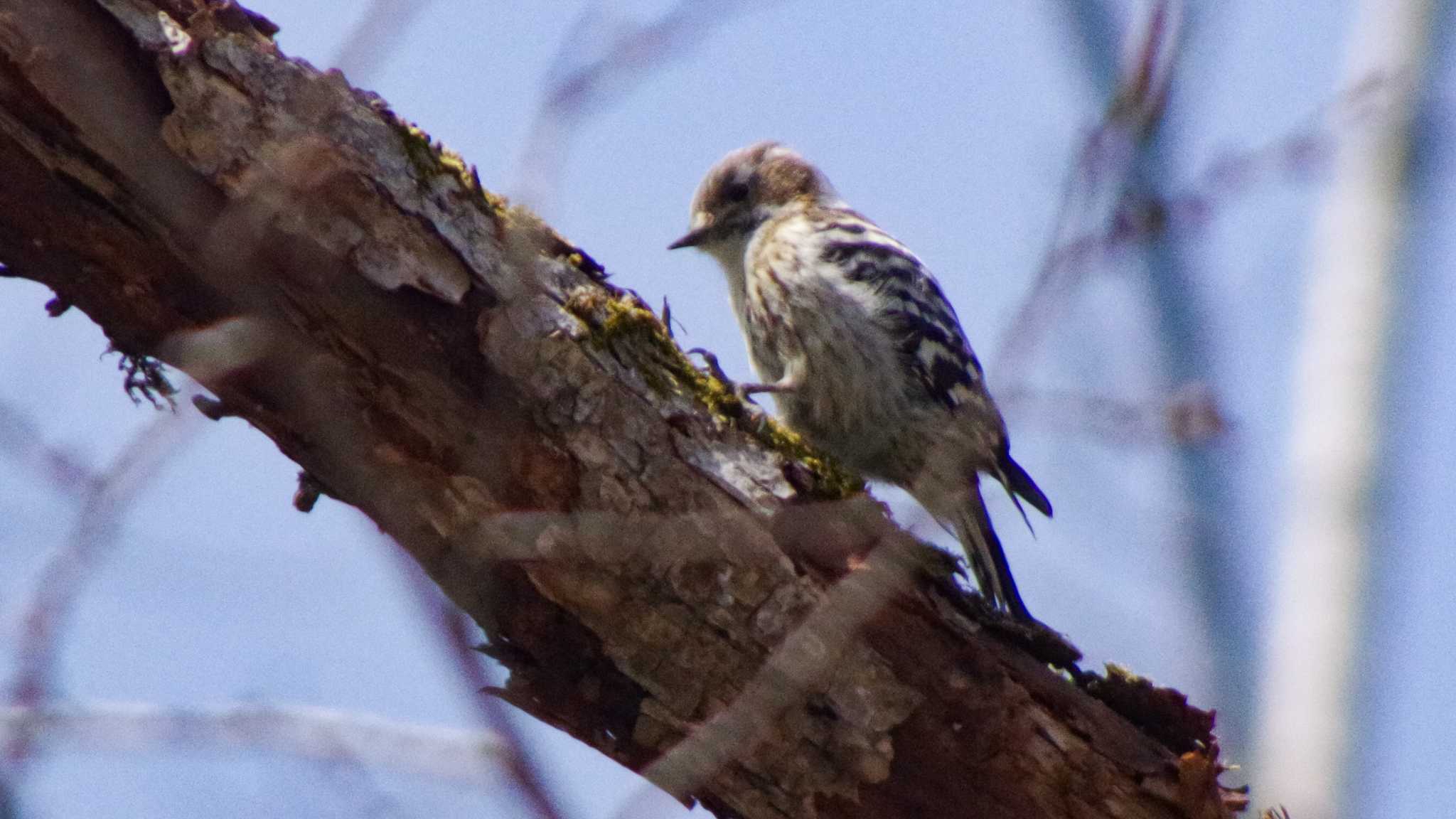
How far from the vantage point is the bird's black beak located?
18.7 ft

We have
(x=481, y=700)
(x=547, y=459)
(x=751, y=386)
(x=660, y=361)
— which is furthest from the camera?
(x=751, y=386)

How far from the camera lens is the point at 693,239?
5711 mm

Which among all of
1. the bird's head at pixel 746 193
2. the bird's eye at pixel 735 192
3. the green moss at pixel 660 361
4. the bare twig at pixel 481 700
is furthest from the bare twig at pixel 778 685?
the bird's eye at pixel 735 192

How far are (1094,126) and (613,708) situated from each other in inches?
63.3

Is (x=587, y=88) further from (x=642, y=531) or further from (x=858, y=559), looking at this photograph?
(x=858, y=559)

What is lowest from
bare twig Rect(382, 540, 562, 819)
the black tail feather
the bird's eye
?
bare twig Rect(382, 540, 562, 819)

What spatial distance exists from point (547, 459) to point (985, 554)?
6.17 ft

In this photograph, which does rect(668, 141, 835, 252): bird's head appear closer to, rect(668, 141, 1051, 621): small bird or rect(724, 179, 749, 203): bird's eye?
rect(724, 179, 749, 203): bird's eye

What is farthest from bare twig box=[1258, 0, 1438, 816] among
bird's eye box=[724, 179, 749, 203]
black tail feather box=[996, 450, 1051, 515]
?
bird's eye box=[724, 179, 749, 203]

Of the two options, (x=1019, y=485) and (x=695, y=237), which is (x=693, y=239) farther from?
(x=1019, y=485)

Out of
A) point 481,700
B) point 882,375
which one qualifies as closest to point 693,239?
point 882,375

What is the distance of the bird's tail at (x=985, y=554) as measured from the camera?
4348 mm

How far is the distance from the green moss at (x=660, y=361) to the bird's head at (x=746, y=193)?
2.47 meters

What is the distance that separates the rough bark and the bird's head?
2561 millimetres
